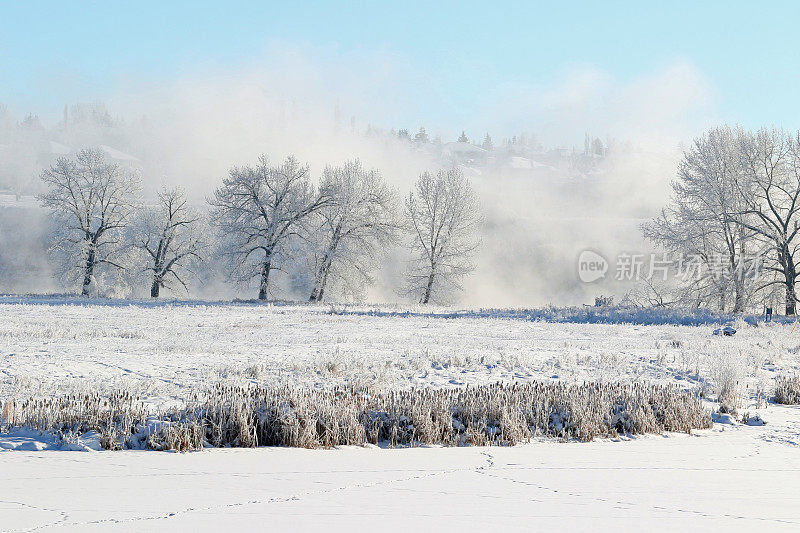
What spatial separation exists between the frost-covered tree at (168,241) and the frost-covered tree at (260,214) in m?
4.77

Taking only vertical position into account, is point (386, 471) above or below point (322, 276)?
below

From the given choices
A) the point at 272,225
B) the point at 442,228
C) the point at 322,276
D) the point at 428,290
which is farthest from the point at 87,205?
the point at 442,228

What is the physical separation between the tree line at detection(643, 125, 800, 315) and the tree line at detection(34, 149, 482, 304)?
56.2ft

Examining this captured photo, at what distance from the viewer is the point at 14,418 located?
6430 millimetres

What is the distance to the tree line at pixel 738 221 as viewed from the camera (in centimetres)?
3247

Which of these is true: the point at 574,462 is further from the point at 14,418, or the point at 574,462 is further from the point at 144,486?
the point at 14,418

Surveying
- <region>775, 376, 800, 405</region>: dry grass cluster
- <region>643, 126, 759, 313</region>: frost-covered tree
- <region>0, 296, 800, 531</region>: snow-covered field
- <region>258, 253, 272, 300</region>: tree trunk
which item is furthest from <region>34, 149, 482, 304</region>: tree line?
<region>775, 376, 800, 405</region>: dry grass cluster

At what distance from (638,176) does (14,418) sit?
613 feet

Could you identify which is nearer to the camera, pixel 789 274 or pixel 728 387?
pixel 728 387

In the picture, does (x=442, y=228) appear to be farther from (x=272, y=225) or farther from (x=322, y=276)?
(x=272, y=225)

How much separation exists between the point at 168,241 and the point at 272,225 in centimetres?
1029

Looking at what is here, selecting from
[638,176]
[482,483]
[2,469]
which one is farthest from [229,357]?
[638,176]

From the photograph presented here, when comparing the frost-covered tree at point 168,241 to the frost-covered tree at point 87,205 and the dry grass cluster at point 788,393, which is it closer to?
the frost-covered tree at point 87,205

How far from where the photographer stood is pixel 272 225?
41.0 meters
